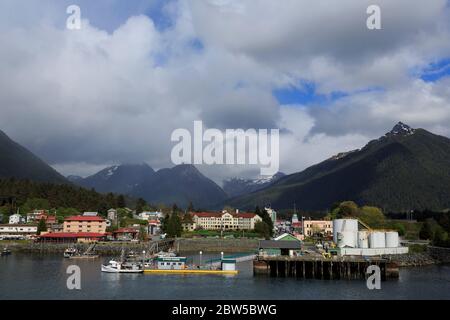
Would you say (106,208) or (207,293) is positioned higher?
(106,208)

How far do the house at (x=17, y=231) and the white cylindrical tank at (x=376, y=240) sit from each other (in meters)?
77.8

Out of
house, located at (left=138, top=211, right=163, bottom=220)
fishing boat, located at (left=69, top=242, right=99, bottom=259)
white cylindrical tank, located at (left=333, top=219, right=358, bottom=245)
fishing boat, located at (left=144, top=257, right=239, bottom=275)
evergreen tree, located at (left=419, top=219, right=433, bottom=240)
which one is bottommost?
fishing boat, located at (left=69, top=242, right=99, bottom=259)

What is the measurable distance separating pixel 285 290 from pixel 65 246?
66.4m

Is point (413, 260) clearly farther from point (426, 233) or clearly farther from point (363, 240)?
point (426, 233)

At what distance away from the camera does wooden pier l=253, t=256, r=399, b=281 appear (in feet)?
175

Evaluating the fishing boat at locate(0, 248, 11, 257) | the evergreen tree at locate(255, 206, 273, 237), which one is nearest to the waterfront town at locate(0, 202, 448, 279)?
the fishing boat at locate(0, 248, 11, 257)

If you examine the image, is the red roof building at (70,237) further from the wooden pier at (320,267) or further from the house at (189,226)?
the wooden pier at (320,267)

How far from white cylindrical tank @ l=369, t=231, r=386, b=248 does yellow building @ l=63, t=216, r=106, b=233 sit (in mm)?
66393

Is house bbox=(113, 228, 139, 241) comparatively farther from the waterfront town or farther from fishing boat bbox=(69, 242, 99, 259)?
fishing boat bbox=(69, 242, 99, 259)
